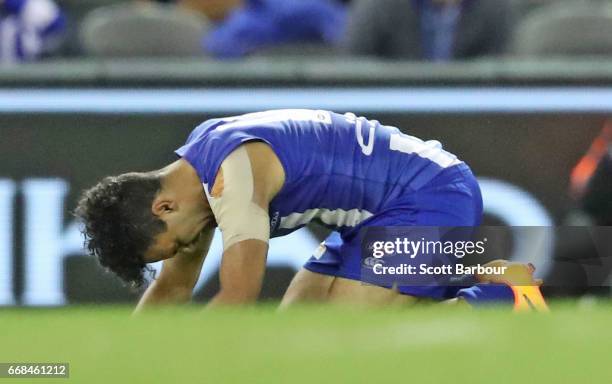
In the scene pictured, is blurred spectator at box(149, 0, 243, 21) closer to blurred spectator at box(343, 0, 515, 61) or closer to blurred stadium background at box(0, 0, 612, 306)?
blurred spectator at box(343, 0, 515, 61)

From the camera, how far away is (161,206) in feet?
18.1

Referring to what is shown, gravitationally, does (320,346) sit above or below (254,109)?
below

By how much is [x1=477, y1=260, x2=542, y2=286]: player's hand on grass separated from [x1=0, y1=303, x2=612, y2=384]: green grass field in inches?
29.6

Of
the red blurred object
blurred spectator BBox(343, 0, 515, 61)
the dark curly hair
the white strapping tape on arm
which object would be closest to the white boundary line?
the red blurred object

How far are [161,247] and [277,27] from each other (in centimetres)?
416

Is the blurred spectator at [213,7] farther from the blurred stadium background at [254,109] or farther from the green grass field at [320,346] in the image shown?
the green grass field at [320,346]

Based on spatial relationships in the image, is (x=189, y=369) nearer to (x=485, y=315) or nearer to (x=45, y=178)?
(x=485, y=315)

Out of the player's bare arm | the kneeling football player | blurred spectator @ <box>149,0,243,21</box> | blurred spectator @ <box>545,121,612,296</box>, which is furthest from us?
blurred spectator @ <box>149,0,243,21</box>

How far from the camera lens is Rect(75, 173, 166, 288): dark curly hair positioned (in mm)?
5512

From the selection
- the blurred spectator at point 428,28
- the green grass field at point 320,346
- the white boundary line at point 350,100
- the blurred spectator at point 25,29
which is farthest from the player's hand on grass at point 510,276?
the blurred spectator at point 25,29

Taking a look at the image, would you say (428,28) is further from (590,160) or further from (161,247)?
(161,247)

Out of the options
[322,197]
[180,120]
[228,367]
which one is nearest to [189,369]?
[228,367]

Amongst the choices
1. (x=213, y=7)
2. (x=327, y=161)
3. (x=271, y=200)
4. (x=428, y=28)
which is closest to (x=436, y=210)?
(x=327, y=161)

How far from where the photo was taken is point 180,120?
8656mm
